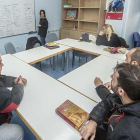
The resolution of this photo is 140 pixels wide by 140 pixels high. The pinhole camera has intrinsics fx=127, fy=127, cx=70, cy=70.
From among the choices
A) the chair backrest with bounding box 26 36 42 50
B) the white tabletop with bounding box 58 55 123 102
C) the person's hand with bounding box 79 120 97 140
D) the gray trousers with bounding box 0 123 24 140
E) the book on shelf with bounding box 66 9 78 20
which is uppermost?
the book on shelf with bounding box 66 9 78 20

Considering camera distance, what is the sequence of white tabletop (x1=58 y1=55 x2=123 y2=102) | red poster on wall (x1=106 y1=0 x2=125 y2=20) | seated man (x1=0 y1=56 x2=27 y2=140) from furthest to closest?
1. red poster on wall (x1=106 y1=0 x2=125 y2=20)
2. white tabletop (x1=58 y1=55 x2=123 y2=102)
3. seated man (x1=0 y1=56 x2=27 y2=140)

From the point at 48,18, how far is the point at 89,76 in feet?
11.6

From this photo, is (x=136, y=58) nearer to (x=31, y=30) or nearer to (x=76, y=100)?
(x=76, y=100)

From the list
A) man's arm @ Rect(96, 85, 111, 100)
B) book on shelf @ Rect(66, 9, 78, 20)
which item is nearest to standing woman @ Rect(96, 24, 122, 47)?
man's arm @ Rect(96, 85, 111, 100)

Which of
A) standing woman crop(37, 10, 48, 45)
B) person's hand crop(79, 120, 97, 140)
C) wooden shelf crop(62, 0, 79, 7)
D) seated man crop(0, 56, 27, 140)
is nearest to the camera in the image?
person's hand crop(79, 120, 97, 140)

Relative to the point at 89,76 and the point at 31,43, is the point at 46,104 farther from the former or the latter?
the point at 31,43

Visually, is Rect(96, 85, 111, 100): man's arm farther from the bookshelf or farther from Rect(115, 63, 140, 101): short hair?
the bookshelf

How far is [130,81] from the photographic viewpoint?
2.15 ft

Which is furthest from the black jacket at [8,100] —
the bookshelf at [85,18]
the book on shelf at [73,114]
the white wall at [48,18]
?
the bookshelf at [85,18]

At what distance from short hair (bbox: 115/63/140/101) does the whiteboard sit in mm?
3535

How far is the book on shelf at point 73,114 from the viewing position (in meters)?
0.85

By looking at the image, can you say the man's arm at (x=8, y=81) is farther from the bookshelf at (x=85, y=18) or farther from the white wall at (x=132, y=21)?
the white wall at (x=132, y=21)

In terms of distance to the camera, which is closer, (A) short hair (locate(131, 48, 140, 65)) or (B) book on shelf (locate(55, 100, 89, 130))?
(B) book on shelf (locate(55, 100, 89, 130))

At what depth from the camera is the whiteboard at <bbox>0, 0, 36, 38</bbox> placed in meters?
3.29
